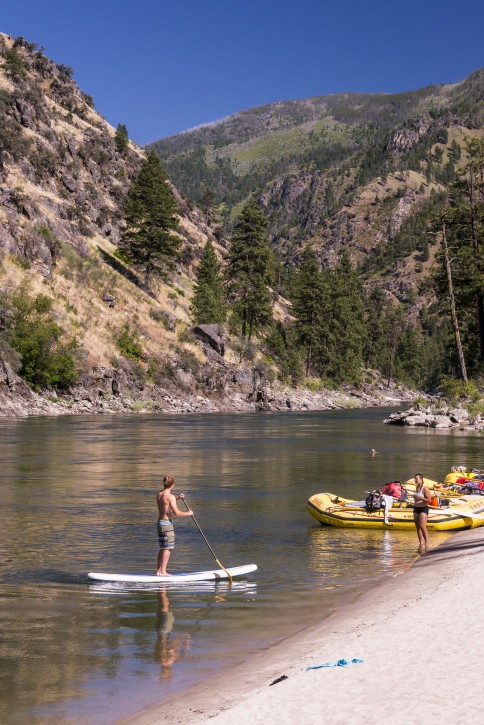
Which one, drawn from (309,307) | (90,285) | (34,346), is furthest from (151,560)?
(309,307)

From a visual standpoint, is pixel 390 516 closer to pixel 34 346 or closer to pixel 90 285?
pixel 34 346

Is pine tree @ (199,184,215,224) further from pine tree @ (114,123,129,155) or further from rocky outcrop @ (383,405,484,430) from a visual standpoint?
rocky outcrop @ (383,405,484,430)

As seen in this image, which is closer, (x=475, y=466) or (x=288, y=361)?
(x=475, y=466)

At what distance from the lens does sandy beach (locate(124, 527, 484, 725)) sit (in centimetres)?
643

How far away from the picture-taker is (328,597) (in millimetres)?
12508

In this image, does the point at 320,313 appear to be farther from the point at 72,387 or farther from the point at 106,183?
the point at 72,387

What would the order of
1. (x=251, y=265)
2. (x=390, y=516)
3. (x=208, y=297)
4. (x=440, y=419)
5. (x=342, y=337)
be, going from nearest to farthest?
(x=390, y=516) → (x=440, y=419) → (x=208, y=297) → (x=251, y=265) → (x=342, y=337)

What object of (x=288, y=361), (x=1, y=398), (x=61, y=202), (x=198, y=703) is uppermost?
(x=61, y=202)

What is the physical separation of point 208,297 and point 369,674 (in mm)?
77261

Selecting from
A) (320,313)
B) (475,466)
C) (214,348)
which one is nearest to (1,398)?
(214,348)

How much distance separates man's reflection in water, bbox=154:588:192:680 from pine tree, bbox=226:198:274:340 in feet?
246

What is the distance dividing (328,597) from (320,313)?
93501mm

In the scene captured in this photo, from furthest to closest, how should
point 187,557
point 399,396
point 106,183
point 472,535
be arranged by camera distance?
point 399,396, point 106,183, point 472,535, point 187,557

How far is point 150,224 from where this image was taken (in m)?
81.8
